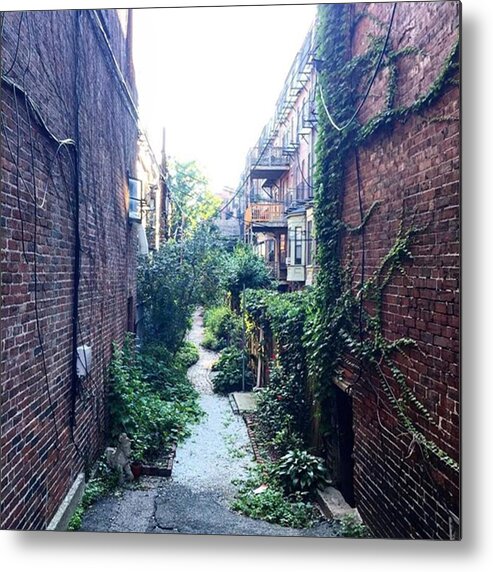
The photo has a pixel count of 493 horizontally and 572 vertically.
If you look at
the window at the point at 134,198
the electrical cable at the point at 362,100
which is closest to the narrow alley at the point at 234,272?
the electrical cable at the point at 362,100

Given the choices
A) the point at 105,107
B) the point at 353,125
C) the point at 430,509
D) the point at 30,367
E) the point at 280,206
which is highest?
the point at 105,107

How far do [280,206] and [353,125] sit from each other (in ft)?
2.03

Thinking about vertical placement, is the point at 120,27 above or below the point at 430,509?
A: above

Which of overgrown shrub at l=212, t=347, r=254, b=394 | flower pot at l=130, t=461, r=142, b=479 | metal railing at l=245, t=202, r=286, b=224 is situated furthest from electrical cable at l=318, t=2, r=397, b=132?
flower pot at l=130, t=461, r=142, b=479

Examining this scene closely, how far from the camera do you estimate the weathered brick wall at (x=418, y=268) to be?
232cm

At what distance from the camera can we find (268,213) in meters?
3.09

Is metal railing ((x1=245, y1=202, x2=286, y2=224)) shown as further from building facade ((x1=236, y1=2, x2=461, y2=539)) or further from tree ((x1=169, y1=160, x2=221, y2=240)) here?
tree ((x1=169, y1=160, x2=221, y2=240))

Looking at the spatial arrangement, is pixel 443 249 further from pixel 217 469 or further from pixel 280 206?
pixel 217 469

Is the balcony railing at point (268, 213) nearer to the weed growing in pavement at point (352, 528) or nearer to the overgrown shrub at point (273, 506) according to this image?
the overgrown shrub at point (273, 506)

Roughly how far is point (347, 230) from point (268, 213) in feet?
1.57

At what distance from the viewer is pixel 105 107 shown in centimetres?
325

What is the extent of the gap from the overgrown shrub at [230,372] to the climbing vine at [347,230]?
0.45 metres

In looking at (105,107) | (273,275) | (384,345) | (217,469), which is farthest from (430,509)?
(105,107)

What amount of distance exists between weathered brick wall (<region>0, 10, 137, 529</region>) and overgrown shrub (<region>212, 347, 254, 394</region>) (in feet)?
2.36
